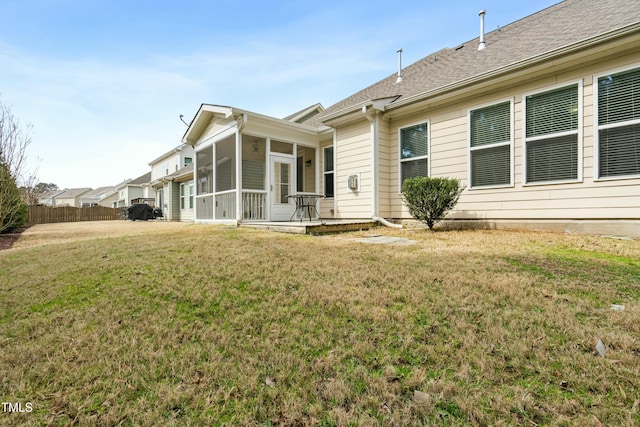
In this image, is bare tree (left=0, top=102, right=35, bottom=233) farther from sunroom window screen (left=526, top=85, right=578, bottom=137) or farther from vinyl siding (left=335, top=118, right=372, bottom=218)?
sunroom window screen (left=526, top=85, right=578, bottom=137)

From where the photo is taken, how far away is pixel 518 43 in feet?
21.6

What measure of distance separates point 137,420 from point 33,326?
5.36 ft

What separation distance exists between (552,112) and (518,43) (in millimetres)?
2342

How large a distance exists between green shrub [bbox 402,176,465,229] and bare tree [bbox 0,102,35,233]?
10.7 m

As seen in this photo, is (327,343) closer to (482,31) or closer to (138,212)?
(482,31)

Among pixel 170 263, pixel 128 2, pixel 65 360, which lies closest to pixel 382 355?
pixel 65 360

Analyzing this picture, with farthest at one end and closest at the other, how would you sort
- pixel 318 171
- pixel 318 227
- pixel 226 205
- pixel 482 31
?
pixel 318 171
pixel 226 205
pixel 482 31
pixel 318 227

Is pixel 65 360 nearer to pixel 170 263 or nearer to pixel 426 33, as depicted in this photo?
pixel 170 263

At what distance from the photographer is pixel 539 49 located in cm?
548

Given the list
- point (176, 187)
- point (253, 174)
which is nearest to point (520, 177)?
point (253, 174)

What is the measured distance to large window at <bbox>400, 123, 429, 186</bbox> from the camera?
23.4ft

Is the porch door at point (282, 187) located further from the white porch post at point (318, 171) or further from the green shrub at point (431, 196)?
the green shrub at point (431, 196)

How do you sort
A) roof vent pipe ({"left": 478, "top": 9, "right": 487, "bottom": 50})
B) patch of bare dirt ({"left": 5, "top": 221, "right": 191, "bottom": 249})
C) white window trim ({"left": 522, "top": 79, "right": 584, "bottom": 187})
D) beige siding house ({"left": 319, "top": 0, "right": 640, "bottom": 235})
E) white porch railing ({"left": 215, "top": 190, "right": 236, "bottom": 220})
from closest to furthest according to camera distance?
1. beige siding house ({"left": 319, "top": 0, "right": 640, "bottom": 235})
2. white window trim ({"left": 522, "top": 79, "right": 584, "bottom": 187})
3. patch of bare dirt ({"left": 5, "top": 221, "right": 191, "bottom": 249})
4. roof vent pipe ({"left": 478, "top": 9, "right": 487, "bottom": 50})
5. white porch railing ({"left": 215, "top": 190, "right": 236, "bottom": 220})

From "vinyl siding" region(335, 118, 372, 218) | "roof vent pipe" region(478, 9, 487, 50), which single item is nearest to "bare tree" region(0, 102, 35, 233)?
"vinyl siding" region(335, 118, 372, 218)
